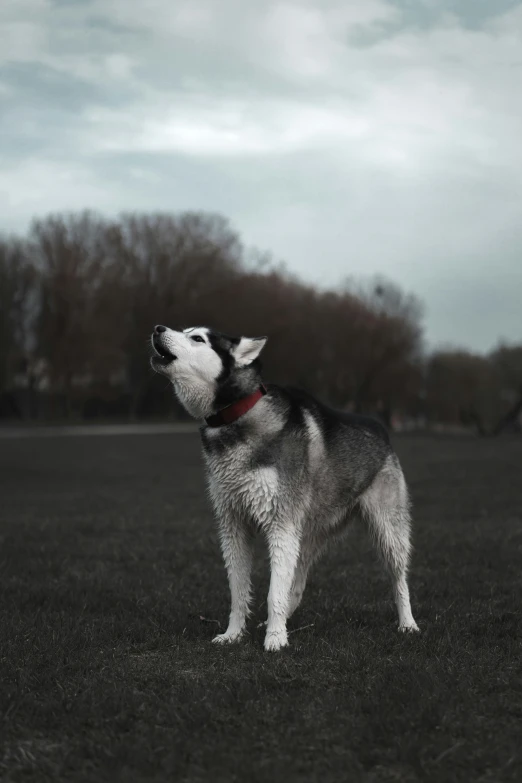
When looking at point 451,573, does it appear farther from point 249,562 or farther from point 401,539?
point 249,562

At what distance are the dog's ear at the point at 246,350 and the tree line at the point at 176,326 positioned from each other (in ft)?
158

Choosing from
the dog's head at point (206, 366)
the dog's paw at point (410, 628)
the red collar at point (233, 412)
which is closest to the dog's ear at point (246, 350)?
the dog's head at point (206, 366)

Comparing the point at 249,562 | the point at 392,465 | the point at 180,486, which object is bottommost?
the point at 180,486

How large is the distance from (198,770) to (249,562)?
260cm

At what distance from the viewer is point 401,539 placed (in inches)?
270

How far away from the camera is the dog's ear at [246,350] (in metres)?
6.14

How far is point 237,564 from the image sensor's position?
20.8 ft

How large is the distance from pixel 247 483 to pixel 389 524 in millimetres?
1344

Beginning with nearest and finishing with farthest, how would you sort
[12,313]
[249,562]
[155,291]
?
[249,562]
[12,313]
[155,291]

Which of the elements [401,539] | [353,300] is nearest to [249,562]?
[401,539]

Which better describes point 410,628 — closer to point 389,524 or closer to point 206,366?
point 389,524

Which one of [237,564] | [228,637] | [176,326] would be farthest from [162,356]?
[176,326]

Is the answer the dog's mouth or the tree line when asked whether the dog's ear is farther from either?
the tree line

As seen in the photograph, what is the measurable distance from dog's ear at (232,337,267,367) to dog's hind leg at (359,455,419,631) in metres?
1.44
